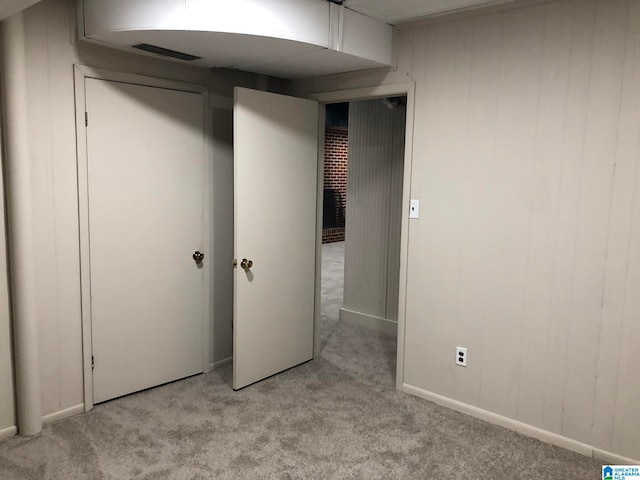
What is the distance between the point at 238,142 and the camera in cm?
320

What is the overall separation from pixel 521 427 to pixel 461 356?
1.63 feet

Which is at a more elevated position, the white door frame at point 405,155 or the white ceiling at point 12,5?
the white ceiling at point 12,5

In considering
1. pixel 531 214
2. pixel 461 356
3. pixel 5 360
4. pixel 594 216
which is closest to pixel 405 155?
pixel 531 214

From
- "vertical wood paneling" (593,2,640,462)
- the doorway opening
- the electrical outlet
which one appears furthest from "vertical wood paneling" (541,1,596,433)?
the doorway opening

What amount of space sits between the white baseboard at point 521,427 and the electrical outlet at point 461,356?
24 centimetres

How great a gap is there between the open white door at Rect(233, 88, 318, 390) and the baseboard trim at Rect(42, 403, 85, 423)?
913 mm

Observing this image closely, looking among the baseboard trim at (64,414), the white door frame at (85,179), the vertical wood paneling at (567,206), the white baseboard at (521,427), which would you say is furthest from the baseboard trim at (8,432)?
the vertical wood paneling at (567,206)

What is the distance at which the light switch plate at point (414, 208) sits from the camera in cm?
322

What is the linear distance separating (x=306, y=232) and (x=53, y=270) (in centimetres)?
166

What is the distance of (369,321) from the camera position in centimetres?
480

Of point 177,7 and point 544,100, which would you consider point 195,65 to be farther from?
point 544,100

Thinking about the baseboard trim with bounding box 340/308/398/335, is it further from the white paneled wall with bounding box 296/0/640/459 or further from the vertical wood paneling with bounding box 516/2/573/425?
the vertical wood paneling with bounding box 516/2/573/425

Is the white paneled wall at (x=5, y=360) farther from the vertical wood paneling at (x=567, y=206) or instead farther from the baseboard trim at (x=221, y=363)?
the vertical wood paneling at (x=567, y=206)

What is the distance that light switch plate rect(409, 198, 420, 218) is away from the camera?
127 inches
